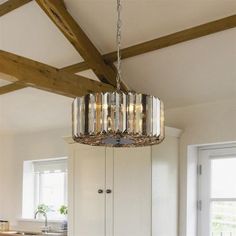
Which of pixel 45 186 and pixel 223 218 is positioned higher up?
pixel 45 186

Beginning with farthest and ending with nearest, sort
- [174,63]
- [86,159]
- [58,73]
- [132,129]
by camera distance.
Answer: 1. [86,159]
2. [174,63]
3. [58,73]
4. [132,129]

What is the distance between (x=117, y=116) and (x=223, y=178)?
8.71 ft

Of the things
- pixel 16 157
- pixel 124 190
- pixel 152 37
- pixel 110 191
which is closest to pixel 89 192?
pixel 110 191

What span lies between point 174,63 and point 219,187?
1.41 metres

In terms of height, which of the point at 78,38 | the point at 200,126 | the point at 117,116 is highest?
the point at 78,38

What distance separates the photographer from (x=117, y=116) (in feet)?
8.25

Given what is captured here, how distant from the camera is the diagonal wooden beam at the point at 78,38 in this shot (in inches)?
181

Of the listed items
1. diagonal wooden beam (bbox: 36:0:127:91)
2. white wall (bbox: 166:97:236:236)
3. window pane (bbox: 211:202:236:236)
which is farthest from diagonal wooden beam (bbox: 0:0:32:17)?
window pane (bbox: 211:202:236:236)

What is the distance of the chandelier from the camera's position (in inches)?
98.8

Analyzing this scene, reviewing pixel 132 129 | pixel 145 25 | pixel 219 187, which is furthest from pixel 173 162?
pixel 132 129

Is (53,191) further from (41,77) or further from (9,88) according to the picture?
(41,77)

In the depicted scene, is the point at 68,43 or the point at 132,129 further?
the point at 68,43

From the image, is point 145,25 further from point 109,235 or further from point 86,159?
point 109,235

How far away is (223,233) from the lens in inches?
186
